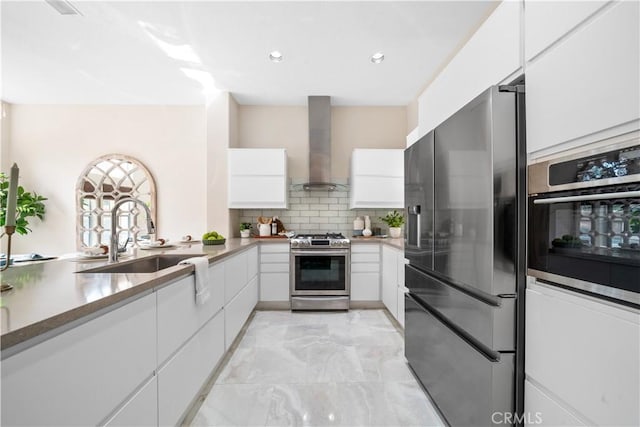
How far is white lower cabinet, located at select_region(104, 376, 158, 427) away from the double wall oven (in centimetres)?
156

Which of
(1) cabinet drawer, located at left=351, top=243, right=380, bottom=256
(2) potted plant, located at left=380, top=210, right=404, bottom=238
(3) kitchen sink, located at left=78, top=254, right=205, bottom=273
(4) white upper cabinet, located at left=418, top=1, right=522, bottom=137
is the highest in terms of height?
(4) white upper cabinet, located at left=418, top=1, right=522, bottom=137

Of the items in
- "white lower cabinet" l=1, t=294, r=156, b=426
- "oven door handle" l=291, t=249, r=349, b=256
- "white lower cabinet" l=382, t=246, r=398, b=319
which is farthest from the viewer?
"oven door handle" l=291, t=249, r=349, b=256

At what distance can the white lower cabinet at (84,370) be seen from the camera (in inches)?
26.1

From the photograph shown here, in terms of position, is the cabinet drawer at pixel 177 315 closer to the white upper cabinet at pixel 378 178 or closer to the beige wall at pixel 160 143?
the white upper cabinet at pixel 378 178

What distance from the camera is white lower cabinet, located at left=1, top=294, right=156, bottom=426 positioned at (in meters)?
0.66

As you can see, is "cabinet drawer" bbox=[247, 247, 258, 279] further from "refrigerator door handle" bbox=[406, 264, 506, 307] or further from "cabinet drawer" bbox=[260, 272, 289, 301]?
"refrigerator door handle" bbox=[406, 264, 506, 307]

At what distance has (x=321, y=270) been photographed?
11.7 ft

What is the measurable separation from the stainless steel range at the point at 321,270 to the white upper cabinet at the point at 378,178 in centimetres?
72

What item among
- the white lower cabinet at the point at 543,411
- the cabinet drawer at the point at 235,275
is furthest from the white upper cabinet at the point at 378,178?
the white lower cabinet at the point at 543,411

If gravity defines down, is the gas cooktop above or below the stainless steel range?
above

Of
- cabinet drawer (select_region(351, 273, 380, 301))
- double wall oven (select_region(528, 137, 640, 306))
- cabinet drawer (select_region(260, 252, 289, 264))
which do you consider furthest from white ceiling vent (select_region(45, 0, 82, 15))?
cabinet drawer (select_region(351, 273, 380, 301))

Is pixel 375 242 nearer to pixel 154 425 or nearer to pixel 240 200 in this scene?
pixel 240 200

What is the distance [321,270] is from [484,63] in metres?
2.75

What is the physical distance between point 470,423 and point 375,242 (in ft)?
7.92
